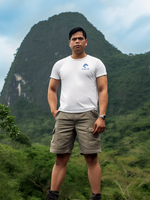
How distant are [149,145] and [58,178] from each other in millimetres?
25859

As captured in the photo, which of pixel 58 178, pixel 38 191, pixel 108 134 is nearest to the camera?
pixel 58 178

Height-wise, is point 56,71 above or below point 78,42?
below

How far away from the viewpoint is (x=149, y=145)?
83.1ft

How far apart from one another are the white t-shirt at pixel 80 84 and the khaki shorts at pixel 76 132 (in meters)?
0.06

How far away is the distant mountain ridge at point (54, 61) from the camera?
179 ft

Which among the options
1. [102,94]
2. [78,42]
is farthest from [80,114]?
[78,42]

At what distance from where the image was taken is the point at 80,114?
5.59 ft

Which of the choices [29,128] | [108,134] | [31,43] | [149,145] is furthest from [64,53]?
[149,145]

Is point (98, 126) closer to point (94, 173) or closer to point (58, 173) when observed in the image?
point (94, 173)

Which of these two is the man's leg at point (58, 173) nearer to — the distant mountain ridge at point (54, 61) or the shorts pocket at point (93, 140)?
the shorts pocket at point (93, 140)

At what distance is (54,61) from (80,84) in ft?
219

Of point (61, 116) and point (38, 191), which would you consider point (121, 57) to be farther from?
point (61, 116)

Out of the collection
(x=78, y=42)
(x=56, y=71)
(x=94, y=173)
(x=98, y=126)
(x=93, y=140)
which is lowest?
(x=94, y=173)

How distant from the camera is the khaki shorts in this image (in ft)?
5.36
